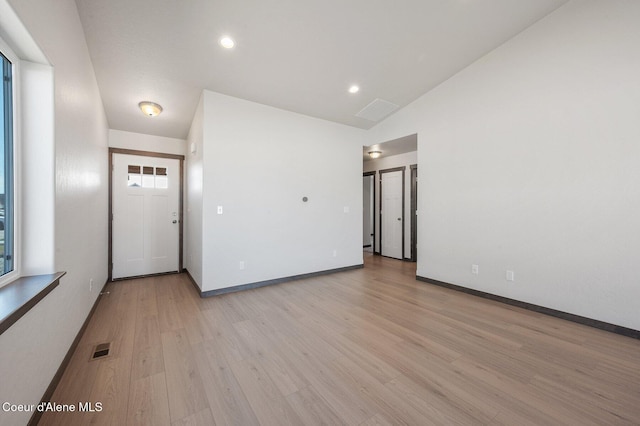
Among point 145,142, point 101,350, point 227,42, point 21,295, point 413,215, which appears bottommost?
point 101,350

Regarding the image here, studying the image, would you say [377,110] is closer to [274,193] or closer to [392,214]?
[274,193]

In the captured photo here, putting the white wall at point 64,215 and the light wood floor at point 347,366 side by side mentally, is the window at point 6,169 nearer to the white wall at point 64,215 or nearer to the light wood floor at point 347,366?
the white wall at point 64,215

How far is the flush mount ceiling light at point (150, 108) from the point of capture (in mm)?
3304

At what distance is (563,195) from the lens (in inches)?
105

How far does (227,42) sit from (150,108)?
5.34ft

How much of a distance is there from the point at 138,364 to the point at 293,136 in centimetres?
331

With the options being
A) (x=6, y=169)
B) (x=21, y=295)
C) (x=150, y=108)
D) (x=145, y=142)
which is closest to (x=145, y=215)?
(x=145, y=142)

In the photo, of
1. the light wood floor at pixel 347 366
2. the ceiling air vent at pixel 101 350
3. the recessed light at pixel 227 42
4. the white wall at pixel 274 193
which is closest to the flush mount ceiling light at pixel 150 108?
the white wall at pixel 274 193

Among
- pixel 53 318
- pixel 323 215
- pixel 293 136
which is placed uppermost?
pixel 293 136

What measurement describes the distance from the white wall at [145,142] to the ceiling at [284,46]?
0.51 metres

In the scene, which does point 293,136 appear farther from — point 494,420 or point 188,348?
point 494,420

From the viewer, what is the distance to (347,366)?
1.83 meters

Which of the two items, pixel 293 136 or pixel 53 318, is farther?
pixel 293 136

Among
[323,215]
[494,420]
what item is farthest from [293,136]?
[494,420]
